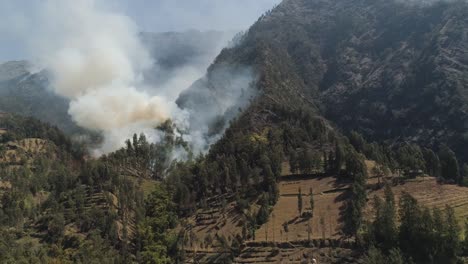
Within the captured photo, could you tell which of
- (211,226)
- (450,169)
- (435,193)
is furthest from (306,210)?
(450,169)

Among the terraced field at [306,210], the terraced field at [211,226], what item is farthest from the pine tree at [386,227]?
the terraced field at [211,226]

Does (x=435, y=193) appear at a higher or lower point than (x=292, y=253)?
higher

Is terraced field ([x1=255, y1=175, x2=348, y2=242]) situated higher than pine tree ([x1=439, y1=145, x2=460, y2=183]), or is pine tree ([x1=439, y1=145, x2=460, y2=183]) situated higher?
pine tree ([x1=439, y1=145, x2=460, y2=183])

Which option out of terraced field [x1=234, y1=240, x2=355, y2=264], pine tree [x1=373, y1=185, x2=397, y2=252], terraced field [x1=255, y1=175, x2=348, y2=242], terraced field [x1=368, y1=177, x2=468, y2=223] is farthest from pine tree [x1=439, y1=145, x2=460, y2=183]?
terraced field [x1=234, y1=240, x2=355, y2=264]

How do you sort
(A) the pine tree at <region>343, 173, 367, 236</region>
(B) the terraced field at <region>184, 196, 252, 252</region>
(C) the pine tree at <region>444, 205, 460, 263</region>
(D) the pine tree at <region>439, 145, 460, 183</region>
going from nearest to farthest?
(C) the pine tree at <region>444, 205, 460, 263</region> → (A) the pine tree at <region>343, 173, 367, 236</region> → (B) the terraced field at <region>184, 196, 252, 252</region> → (D) the pine tree at <region>439, 145, 460, 183</region>

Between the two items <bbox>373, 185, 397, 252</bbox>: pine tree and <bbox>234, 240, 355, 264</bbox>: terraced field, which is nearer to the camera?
<bbox>373, 185, 397, 252</bbox>: pine tree

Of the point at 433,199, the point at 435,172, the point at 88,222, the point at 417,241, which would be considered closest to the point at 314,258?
the point at 417,241

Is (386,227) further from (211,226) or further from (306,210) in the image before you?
(211,226)

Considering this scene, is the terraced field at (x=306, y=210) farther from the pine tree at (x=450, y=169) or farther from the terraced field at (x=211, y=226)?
the pine tree at (x=450, y=169)

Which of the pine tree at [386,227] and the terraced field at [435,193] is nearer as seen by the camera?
the pine tree at [386,227]

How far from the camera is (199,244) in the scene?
170 m

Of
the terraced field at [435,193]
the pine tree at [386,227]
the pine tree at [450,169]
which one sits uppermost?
the pine tree at [450,169]

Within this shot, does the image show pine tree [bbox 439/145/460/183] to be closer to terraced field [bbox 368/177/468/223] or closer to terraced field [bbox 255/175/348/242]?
terraced field [bbox 368/177/468/223]

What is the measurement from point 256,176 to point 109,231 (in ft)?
210
